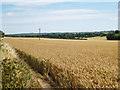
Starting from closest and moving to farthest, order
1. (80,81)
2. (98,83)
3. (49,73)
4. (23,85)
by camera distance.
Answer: (98,83) < (80,81) < (23,85) < (49,73)

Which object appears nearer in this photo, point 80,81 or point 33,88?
point 80,81

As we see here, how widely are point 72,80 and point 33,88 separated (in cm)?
144

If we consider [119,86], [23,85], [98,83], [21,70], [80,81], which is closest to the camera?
[119,86]

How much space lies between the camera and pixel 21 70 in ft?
19.4

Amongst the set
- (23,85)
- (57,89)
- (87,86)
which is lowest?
(57,89)

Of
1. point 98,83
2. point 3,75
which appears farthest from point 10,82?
point 98,83

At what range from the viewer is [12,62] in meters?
A: 6.12

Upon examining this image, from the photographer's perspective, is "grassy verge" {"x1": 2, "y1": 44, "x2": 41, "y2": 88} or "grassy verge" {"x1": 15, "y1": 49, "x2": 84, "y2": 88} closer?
"grassy verge" {"x1": 15, "y1": 49, "x2": 84, "y2": 88}

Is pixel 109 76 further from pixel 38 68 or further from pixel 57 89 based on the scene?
pixel 38 68

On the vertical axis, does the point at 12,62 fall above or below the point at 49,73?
above

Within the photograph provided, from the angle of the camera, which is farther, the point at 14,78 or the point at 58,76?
the point at 58,76

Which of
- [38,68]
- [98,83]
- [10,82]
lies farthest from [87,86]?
[38,68]

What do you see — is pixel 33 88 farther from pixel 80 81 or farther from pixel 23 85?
pixel 80 81

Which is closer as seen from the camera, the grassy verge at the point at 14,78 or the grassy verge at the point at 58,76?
the grassy verge at the point at 58,76
